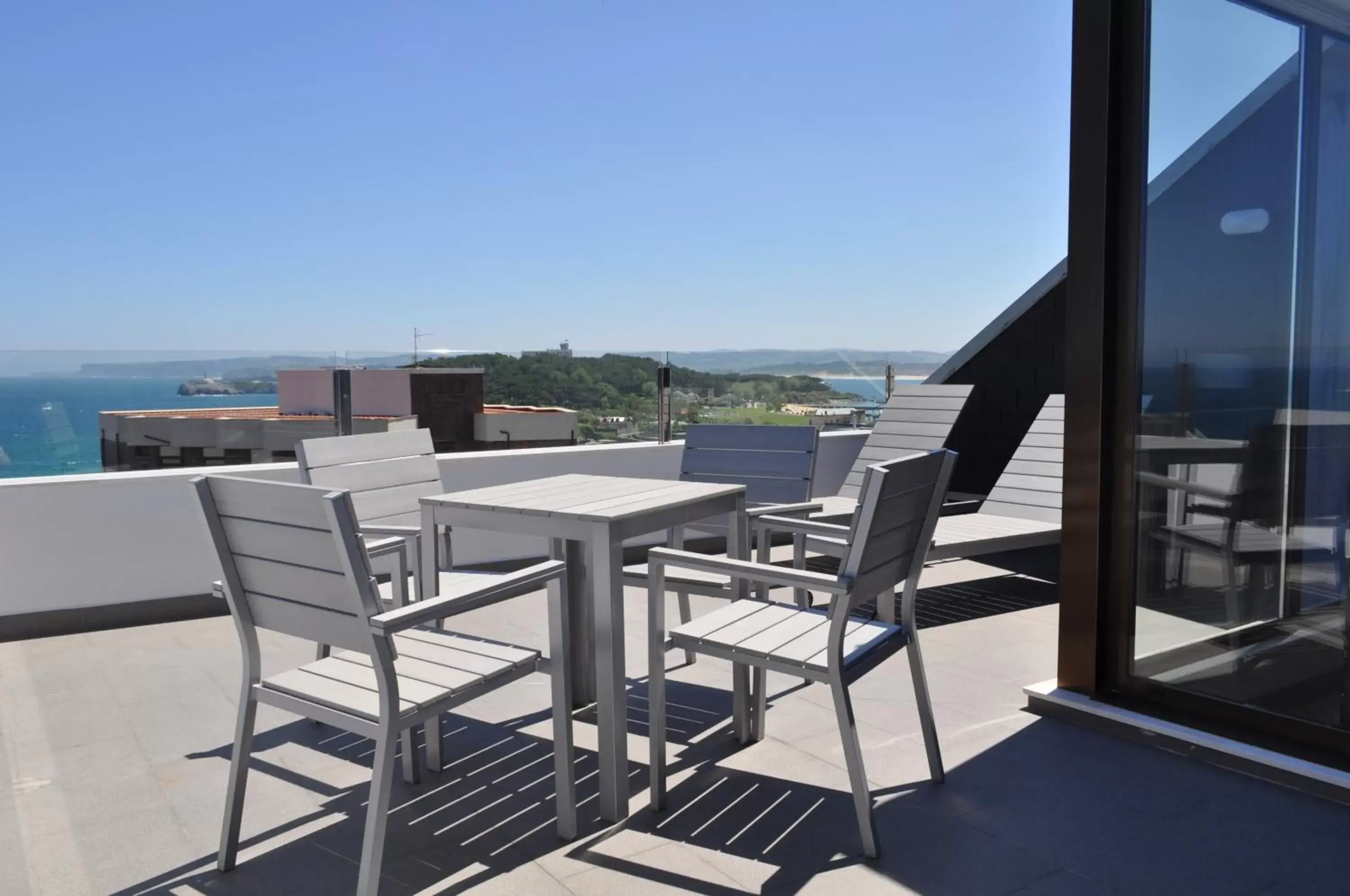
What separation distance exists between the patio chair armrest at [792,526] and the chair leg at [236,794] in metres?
1.56

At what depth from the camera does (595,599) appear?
225 cm

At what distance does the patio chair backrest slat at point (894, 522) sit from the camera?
2.02m

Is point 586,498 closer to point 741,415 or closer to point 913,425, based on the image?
point 741,415

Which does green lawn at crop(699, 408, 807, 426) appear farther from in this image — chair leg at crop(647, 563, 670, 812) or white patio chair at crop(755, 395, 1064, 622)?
chair leg at crop(647, 563, 670, 812)

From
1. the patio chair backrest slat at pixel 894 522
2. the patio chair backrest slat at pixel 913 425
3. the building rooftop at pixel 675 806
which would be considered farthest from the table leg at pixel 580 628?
the patio chair backrest slat at pixel 913 425

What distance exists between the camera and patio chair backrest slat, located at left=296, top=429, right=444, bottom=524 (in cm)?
309

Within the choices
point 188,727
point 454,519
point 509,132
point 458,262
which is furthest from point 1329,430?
point 458,262

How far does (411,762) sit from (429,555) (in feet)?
1.73

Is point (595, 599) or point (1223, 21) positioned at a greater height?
point (1223, 21)

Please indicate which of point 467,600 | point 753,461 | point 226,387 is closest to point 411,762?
point 467,600

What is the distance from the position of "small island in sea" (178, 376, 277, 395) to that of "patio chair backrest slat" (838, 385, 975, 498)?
10.4 ft

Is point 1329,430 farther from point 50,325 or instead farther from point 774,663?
point 50,325

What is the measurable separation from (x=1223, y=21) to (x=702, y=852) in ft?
8.37

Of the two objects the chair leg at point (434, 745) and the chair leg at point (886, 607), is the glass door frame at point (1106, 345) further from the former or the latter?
the chair leg at point (434, 745)
